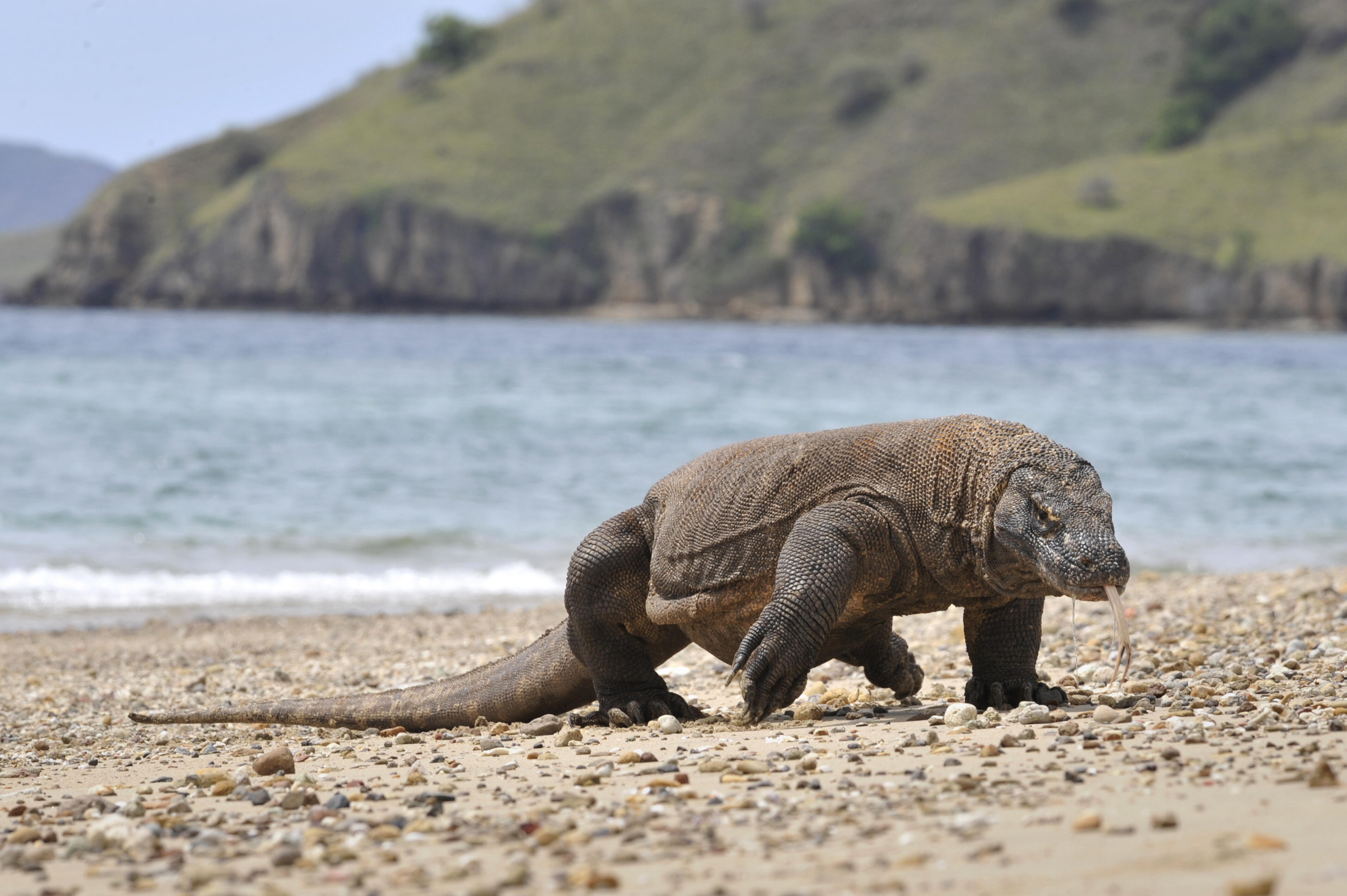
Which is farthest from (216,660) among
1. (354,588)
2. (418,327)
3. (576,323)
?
(576,323)

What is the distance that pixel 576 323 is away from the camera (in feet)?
350

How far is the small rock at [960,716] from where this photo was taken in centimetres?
587

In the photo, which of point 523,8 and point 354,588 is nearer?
point 354,588

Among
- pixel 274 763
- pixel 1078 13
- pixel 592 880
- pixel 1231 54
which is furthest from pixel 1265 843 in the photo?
pixel 1078 13

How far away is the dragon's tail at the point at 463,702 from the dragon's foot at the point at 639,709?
0.26m

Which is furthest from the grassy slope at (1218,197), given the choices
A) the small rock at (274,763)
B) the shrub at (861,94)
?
the small rock at (274,763)

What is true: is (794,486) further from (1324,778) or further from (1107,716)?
(1324,778)

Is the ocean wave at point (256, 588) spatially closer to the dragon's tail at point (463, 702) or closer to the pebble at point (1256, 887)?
the dragon's tail at point (463, 702)

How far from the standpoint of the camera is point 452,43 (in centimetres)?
15750

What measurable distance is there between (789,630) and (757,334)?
81.1 meters

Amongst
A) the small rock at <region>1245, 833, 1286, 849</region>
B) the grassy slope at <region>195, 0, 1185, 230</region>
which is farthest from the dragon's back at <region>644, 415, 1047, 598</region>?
the grassy slope at <region>195, 0, 1185, 230</region>

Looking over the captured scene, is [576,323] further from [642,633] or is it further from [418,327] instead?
[642,633]

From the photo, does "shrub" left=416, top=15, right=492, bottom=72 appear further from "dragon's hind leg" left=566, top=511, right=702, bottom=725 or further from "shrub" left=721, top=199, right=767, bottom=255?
"dragon's hind leg" left=566, top=511, right=702, bottom=725

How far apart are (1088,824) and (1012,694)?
2594mm
